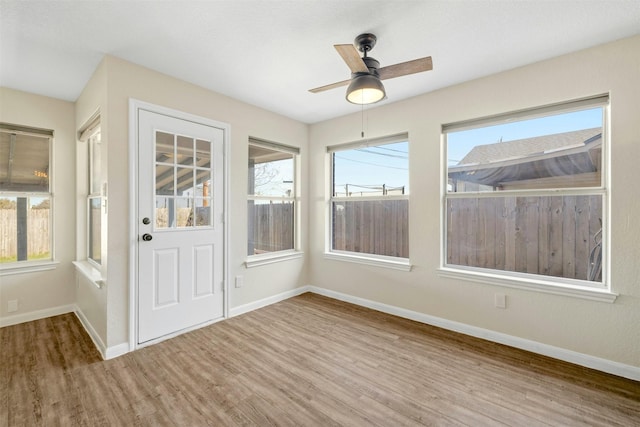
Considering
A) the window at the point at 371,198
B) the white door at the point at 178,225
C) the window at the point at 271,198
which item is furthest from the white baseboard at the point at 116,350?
the window at the point at 371,198

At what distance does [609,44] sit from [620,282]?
1822 mm

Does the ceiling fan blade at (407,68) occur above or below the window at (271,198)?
above

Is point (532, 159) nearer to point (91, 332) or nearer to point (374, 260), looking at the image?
point (374, 260)

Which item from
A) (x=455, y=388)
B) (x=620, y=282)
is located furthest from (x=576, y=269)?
(x=455, y=388)

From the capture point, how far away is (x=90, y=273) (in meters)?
2.85

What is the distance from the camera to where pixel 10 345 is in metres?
2.59

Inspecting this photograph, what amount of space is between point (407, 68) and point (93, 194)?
3475 mm

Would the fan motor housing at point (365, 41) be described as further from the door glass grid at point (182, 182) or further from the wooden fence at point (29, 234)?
the wooden fence at point (29, 234)

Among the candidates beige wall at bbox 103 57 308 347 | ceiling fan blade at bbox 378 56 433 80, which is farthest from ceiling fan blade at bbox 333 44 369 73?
beige wall at bbox 103 57 308 347

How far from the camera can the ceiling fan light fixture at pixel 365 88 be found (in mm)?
1983

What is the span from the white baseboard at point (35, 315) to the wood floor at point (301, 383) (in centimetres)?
13

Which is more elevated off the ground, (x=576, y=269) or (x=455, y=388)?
(x=576, y=269)

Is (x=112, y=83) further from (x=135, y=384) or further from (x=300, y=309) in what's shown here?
(x=300, y=309)

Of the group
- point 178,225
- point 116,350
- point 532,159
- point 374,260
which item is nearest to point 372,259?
point 374,260
